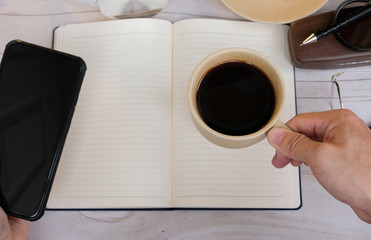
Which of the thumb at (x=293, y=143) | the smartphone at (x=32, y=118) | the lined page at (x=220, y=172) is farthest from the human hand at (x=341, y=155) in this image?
the smartphone at (x=32, y=118)

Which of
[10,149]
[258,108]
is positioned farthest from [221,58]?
[10,149]

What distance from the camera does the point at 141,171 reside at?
512 millimetres

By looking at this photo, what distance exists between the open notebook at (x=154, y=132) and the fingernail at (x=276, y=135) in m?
0.13

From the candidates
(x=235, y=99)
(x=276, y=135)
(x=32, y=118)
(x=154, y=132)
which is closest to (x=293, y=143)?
(x=276, y=135)

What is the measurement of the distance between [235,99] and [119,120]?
0.20 metres

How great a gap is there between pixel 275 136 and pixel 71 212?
14.3 inches

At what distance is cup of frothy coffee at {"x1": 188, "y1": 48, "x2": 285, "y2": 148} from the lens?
43 centimetres

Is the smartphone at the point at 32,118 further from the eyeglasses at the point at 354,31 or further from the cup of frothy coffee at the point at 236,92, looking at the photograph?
the eyeglasses at the point at 354,31

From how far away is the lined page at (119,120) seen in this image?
0.51 m

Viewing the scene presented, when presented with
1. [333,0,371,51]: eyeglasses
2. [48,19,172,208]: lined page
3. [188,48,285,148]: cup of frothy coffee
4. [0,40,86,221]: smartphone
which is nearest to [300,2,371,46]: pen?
[333,0,371,51]: eyeglasses

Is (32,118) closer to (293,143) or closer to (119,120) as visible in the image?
(119,120)

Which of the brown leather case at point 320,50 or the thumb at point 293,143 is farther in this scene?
the brown leather case at point 320,50

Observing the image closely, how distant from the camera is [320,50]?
52 cm

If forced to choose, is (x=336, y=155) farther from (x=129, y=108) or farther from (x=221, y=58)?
(x=129, y=108)
